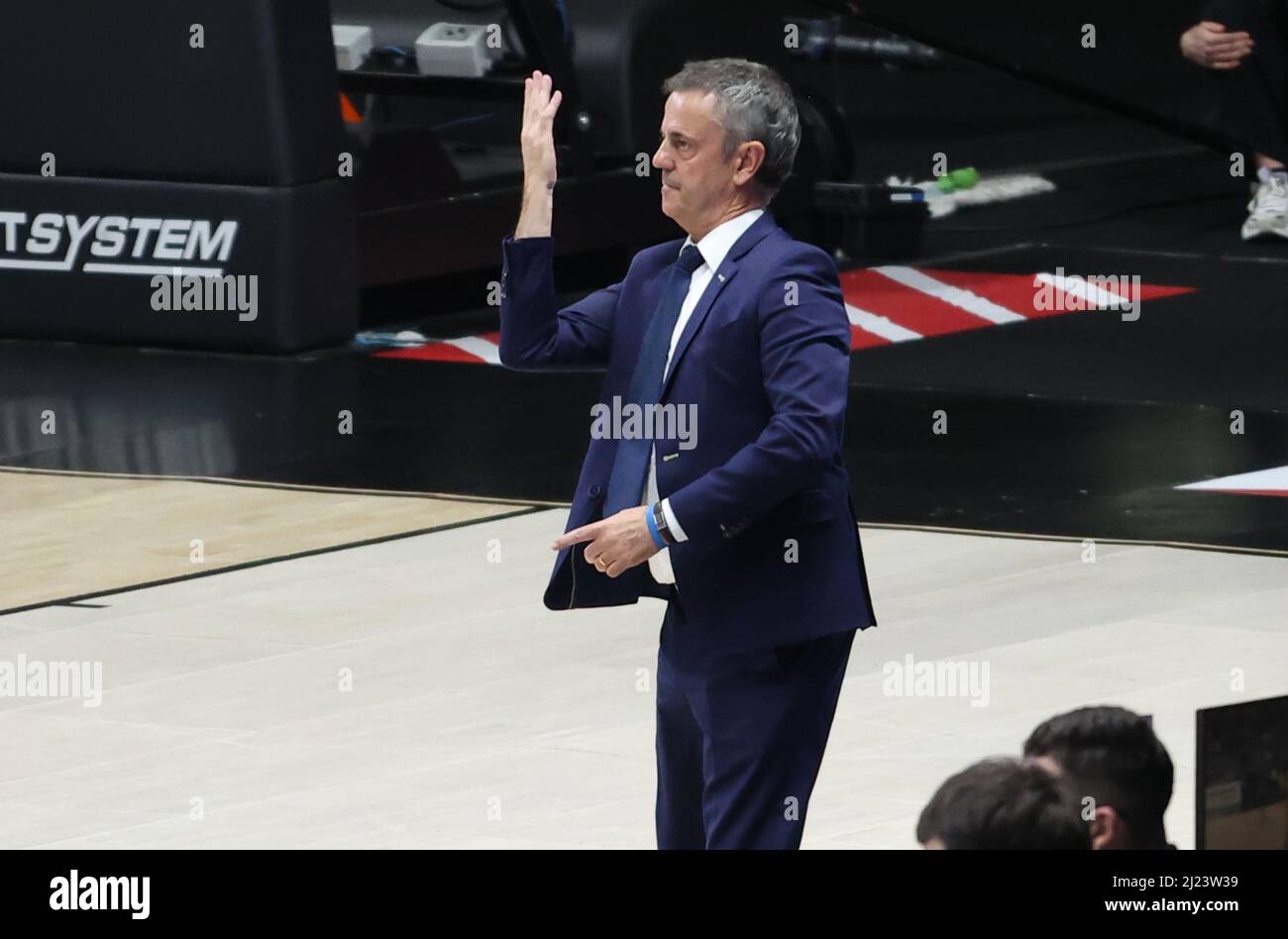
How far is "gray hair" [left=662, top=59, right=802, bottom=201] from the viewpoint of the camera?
5504 millimetres

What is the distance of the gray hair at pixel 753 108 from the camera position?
5.50 m

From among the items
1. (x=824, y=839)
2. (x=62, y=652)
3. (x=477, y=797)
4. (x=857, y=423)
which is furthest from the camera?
(x=857, y=423)

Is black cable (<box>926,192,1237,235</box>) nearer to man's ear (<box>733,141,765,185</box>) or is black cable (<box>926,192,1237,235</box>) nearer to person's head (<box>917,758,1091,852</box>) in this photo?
man's ear (<box>733,141,765,185</box>)

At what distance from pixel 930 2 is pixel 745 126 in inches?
897

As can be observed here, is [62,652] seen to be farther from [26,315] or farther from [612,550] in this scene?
[26,315]

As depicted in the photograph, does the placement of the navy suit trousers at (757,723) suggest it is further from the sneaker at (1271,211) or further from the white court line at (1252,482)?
the sneaker at (1271,211)

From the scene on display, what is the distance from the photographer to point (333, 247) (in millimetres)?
16516

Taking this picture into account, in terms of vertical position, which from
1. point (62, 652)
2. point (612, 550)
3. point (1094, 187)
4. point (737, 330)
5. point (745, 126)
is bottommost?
point (1094, 187)

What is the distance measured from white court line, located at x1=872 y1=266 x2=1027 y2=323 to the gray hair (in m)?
11.5

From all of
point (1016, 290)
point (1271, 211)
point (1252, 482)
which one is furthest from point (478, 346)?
point (1271, 211)

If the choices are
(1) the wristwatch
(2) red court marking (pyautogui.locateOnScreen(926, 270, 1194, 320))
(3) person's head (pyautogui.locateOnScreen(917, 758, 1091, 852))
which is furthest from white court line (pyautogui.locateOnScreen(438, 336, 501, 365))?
(3) person's head (pyautogui.locateOnScreen(917, 758, 1091, 852))

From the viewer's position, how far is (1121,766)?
433 cm

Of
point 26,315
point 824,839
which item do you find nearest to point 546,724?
point 824,839

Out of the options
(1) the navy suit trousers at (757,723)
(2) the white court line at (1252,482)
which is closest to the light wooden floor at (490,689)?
(2) the white court line at (1252,482)
